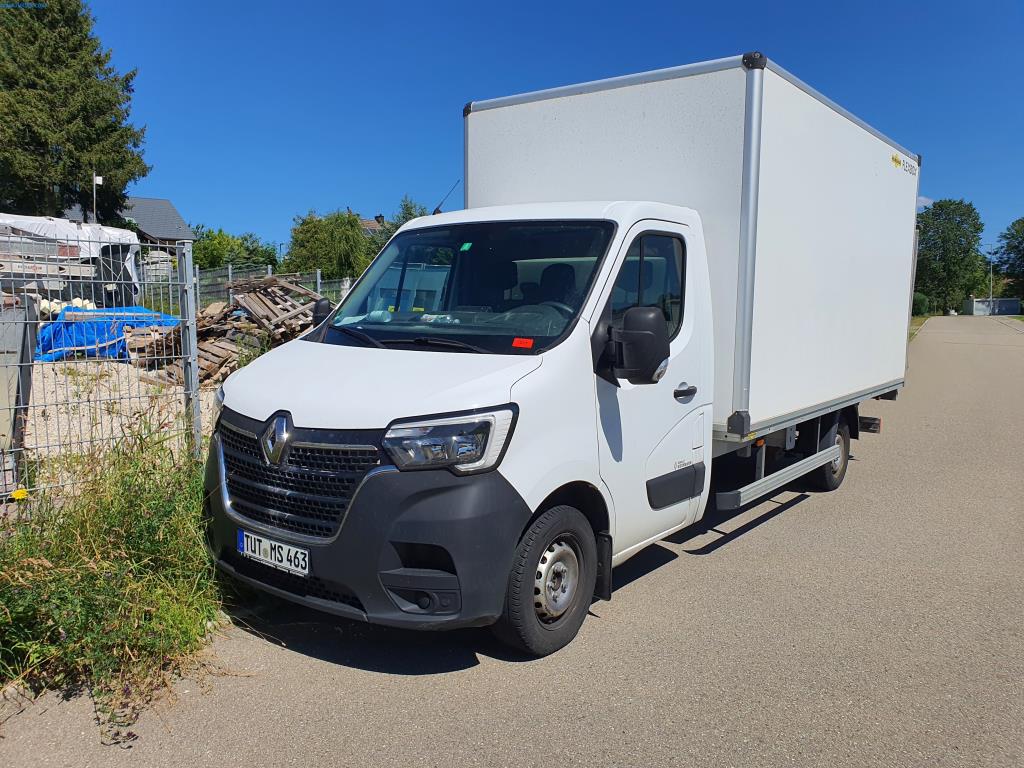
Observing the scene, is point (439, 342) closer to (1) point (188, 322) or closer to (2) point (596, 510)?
(2) point (596, 510)

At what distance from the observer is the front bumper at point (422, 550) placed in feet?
11.1

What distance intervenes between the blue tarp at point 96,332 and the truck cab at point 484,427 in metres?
1.51

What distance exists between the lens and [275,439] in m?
3.66

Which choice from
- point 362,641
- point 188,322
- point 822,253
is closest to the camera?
point 362,641

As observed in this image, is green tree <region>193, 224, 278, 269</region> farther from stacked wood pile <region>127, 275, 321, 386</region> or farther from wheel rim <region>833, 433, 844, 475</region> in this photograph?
wheel rim <region>833, 433, 844, 475</region>

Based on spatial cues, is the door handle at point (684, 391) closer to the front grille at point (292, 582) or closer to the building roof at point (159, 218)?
the front grille at point (292, 582)

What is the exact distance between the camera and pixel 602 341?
13.4 ft

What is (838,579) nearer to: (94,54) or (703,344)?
(703,344)

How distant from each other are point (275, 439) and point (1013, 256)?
129397 mm

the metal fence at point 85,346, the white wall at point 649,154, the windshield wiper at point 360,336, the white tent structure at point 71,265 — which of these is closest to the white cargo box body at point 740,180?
the white wall at point 649,154

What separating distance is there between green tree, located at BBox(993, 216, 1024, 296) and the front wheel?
12440cm

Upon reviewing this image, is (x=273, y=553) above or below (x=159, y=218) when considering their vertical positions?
below

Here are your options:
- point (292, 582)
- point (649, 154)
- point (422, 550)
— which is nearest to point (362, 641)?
point (292, 582)

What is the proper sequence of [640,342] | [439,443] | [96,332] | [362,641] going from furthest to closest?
[96,332] < [362,641] < [640,342] < [439,443]
